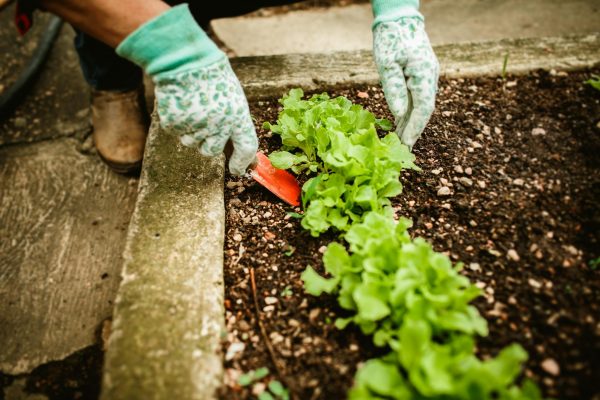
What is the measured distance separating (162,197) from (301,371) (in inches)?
29.9

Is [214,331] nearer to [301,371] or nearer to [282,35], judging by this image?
[301,371]

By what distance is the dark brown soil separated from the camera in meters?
1.05

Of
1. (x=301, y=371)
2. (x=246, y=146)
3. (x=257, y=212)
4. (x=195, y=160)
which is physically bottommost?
(x=301, y=371)

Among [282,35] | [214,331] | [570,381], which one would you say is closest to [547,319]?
[570,381]

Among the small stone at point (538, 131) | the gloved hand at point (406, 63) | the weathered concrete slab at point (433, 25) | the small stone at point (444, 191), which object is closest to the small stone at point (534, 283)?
the small stone at point (444, 191)

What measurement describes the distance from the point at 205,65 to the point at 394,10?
72 centimetres

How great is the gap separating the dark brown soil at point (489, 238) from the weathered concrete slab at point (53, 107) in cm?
136

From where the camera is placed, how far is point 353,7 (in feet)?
11.0

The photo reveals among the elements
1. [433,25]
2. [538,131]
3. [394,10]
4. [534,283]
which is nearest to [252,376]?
[534,283]

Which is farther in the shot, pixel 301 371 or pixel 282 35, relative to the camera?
pixel 282 35

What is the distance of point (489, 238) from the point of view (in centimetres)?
129

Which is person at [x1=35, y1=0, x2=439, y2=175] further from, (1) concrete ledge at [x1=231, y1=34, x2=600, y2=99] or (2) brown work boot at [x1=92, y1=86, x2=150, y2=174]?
(2) brown work boot at [x1=92, y1=86, x2=150, y2=174]

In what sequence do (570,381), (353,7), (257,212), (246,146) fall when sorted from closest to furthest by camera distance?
1. (570,381)
2. (246,146)
3. (257,212)
4. (353,7)

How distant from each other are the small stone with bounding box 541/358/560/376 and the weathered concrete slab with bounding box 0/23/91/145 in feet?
8.10
